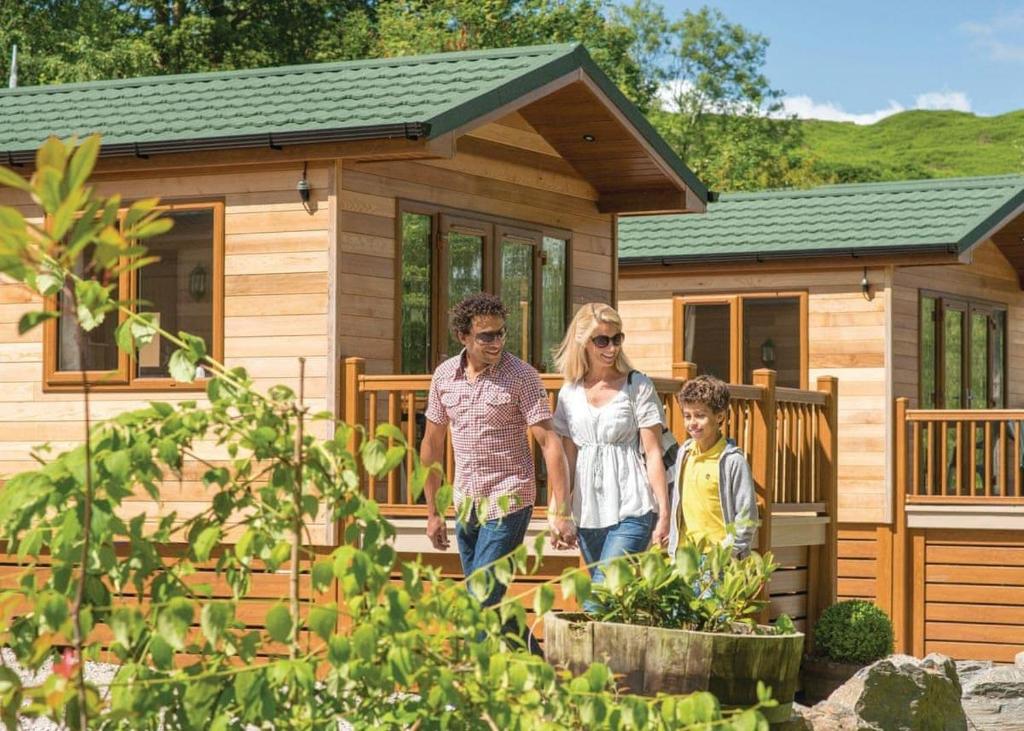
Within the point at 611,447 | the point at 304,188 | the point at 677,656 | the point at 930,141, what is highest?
the point at 930,141

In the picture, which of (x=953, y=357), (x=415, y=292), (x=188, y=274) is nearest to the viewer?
(x=188, y=274)

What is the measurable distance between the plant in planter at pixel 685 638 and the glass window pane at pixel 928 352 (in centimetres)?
1295

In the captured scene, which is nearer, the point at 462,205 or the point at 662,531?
the point at 662,531

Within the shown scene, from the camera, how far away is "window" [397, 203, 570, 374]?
40.7 ft

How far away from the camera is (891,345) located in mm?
17516

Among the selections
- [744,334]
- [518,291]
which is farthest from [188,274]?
[744,334]

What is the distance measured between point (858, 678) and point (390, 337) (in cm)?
394

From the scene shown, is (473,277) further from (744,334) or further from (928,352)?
(928,352)

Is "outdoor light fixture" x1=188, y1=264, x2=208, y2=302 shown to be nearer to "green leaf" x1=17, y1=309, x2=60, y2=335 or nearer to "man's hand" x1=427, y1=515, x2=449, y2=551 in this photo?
"man's hand" x1=427, y1=515, x2=449, y2=551

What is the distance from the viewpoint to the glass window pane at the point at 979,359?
19.6 m

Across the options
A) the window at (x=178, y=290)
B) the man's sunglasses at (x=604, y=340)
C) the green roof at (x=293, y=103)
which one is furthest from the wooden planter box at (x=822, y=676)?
the man's sunglasses at (x=604, y=340)

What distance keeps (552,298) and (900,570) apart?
183 inches

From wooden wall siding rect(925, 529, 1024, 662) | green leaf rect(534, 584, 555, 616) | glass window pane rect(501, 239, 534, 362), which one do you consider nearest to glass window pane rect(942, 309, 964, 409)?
wooden wall siding rect(925, 529, 1024, 662)

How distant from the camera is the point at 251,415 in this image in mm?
3602
